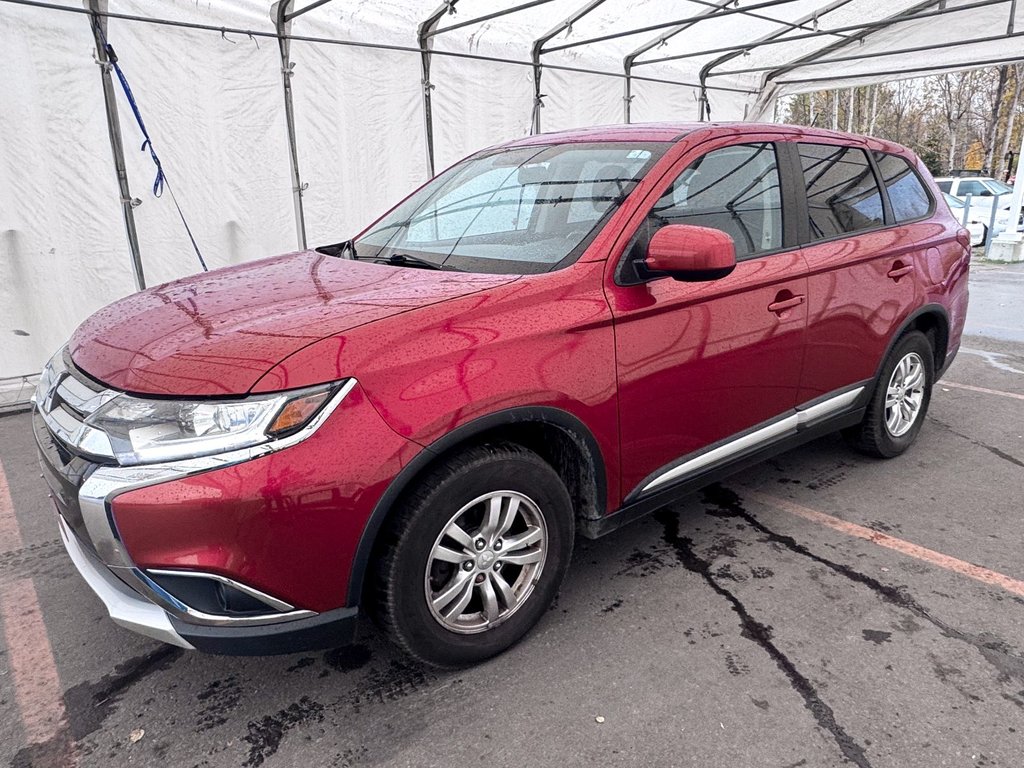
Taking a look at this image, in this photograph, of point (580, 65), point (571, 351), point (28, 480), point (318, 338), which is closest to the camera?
point (318, 338)

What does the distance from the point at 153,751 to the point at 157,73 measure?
5.41m

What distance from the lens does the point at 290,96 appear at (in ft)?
21.1

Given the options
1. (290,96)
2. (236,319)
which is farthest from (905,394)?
(290,96)

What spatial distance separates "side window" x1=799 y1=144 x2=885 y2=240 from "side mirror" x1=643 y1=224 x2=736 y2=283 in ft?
3.40

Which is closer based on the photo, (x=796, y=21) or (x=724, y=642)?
Result: (x=724, y=642)

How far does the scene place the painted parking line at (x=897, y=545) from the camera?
9.29ft

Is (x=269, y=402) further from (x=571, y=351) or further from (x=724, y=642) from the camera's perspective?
(x=724, y=642)

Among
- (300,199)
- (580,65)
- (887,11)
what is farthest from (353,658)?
(887,11)

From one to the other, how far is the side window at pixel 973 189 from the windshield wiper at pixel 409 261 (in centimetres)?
1991

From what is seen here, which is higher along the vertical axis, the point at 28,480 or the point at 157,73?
the point at 157,73

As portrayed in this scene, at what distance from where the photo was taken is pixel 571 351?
232 centimetres

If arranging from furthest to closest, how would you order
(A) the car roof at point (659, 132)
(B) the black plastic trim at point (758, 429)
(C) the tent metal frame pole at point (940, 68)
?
(C) the tent metal frame pole at point (940, 68)
(A) the car roof at point (659, 132)
(B) the black plastic trim at point (758, 429)

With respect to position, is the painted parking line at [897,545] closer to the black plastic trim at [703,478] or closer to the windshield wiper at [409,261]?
the black plastic trim at [703,478]

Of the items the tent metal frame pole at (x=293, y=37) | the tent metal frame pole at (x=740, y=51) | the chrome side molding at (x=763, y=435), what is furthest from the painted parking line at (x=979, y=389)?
the tent metal frame pole at (x=293, y=37)
